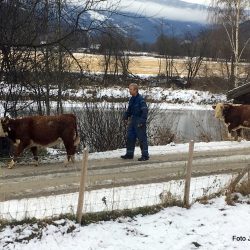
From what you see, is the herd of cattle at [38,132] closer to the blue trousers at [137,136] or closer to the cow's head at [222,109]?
the blue trousers at [137,136]

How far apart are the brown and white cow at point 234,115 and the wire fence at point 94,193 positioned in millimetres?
5422

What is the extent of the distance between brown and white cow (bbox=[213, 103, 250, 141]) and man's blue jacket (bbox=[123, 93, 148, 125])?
15.4 ft

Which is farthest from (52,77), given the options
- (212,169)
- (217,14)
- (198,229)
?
(217,14)

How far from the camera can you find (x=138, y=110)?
537 inches

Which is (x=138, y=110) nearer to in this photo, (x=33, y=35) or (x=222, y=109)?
(x=222, y=109)

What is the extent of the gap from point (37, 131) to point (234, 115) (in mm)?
7318

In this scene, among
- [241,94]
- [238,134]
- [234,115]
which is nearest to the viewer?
[234,115]

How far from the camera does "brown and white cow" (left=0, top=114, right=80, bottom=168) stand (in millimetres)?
13070

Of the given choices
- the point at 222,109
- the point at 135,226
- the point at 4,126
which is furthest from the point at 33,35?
the point at 135,226

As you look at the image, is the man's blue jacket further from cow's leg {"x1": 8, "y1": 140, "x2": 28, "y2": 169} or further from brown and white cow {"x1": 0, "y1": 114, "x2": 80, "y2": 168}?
cow's leg {"x1": 8, "y1": 140, "x2": 28, "y2": 169}

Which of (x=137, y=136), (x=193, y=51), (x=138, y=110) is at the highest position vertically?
(x=193, y=51)

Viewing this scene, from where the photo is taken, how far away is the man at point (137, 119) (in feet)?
44.5

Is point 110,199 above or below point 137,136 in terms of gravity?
below

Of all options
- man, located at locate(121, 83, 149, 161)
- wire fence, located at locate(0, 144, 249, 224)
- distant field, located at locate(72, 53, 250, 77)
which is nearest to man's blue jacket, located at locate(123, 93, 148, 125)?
man, located at locate(121, 83, 149, 161)
